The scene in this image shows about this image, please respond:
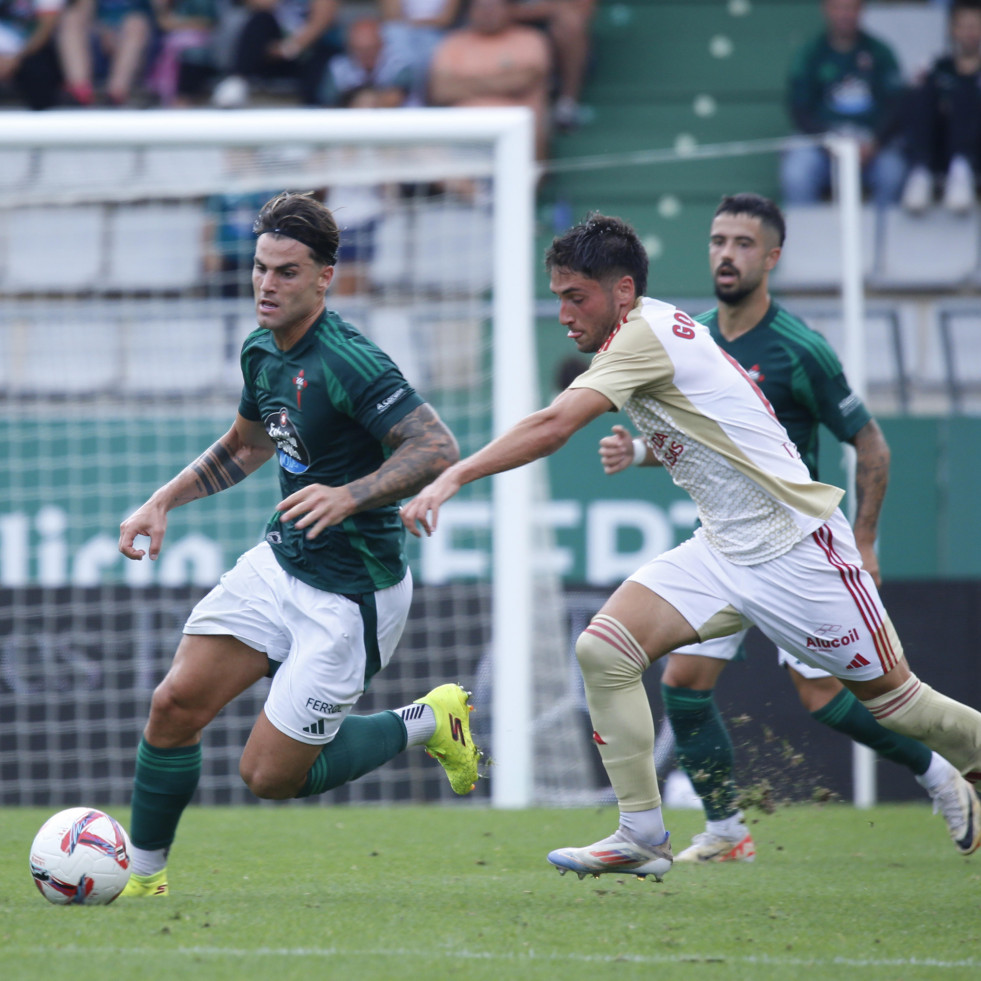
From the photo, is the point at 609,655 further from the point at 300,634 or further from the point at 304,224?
the point at 304,224

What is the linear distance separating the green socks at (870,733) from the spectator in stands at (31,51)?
8985 millimetres

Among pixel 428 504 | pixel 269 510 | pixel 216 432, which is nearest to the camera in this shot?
pixel 428 504

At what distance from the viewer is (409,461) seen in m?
4.34

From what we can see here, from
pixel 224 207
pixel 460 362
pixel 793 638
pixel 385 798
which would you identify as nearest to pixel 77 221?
pixel 224 207

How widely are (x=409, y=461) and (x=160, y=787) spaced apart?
133 centimetres

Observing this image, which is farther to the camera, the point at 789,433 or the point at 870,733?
the point at 870,733

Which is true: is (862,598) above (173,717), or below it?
above

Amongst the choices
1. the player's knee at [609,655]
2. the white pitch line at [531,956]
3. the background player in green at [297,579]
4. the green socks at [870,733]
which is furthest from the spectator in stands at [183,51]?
the white pitch line at [531,956]

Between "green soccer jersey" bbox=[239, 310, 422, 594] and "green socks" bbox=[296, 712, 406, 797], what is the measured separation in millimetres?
567

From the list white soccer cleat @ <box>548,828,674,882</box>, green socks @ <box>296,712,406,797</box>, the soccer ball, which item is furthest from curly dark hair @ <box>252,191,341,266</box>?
white soccer cleat @ <box>548,828,674,882</box>

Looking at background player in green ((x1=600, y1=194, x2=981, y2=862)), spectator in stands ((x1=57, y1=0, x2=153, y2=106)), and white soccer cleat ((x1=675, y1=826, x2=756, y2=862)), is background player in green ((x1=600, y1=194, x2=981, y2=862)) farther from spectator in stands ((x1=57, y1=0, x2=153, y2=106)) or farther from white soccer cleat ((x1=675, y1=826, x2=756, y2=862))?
spectator in stands ((x1=57, y1=0, x2=153, y2=106))

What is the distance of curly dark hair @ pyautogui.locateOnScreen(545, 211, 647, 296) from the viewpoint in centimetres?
443

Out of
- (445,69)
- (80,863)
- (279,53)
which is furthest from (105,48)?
(80,863)

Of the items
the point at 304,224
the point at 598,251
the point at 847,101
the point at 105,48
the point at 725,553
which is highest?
the point at 105,48
